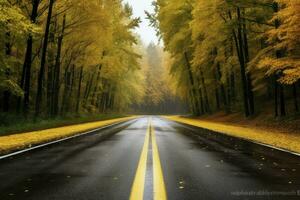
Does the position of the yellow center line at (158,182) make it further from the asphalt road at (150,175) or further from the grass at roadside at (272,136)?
the grass at roadside at (272,136)

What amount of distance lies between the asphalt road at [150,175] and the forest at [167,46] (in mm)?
9041

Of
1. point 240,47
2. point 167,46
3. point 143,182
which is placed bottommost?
point 143,182

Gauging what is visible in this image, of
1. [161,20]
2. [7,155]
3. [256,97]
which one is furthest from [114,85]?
[7,155]

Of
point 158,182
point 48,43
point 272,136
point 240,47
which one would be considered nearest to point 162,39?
point 240,47

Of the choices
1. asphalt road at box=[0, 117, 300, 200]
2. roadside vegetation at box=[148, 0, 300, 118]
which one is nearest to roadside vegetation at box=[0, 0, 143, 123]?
roadside vegetation at box=[148, 0, 300, 118]

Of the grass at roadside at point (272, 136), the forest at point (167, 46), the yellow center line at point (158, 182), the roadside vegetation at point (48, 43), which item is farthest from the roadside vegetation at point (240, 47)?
the yellow center line at point (158, 182)

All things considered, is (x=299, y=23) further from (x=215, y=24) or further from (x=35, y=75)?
(x=35, y=75)

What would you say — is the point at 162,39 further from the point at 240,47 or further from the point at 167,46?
the point at 240,47

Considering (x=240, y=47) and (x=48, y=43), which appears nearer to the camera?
(x=240, y=47)

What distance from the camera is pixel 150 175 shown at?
20.9 feet

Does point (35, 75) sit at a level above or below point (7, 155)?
above

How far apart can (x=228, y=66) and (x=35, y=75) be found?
18143 mm

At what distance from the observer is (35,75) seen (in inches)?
1251

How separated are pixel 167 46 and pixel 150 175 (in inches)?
1369
